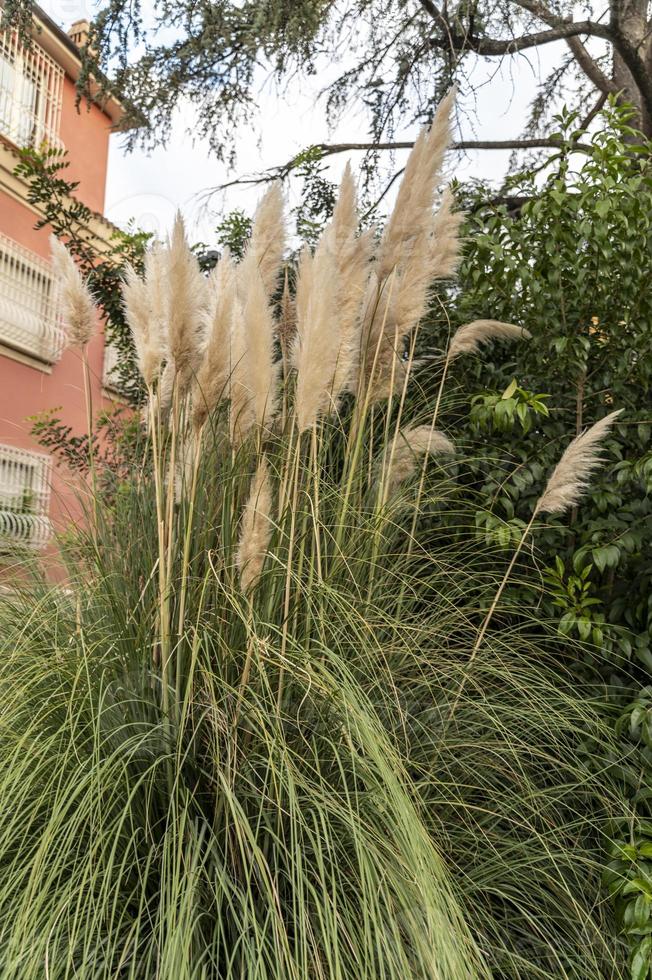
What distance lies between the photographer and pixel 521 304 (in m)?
3.12

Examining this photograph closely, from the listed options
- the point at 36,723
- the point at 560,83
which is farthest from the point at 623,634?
the point at 560,83

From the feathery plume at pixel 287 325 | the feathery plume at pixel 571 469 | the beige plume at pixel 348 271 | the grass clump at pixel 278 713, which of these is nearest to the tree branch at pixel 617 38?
the grass clump at pixel 278 713

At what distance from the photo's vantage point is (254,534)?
1849 mm

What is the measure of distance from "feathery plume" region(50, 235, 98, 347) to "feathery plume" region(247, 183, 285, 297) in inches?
21.0

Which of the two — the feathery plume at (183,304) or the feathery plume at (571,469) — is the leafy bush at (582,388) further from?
the feathery plume at (183,304)

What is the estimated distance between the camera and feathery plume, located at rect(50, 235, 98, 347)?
2.58 metres

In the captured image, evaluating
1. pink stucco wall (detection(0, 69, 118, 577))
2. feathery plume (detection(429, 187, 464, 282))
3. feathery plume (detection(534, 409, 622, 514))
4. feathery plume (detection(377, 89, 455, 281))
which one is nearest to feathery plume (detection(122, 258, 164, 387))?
feathery plume (detection(377, 89, 455, 281))

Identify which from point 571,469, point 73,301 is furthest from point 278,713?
point 73,301

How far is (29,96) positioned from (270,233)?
9.94 metres

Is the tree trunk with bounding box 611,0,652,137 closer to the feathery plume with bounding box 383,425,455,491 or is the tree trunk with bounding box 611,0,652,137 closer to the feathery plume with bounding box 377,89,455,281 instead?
the feathery plume with bounding box 377,89,455,281

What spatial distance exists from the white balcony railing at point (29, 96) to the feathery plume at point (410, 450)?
9295mm

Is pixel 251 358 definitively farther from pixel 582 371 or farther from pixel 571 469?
pixel 582 371

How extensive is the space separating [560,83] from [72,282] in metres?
4.68

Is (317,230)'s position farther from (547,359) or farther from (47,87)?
(47,87)
